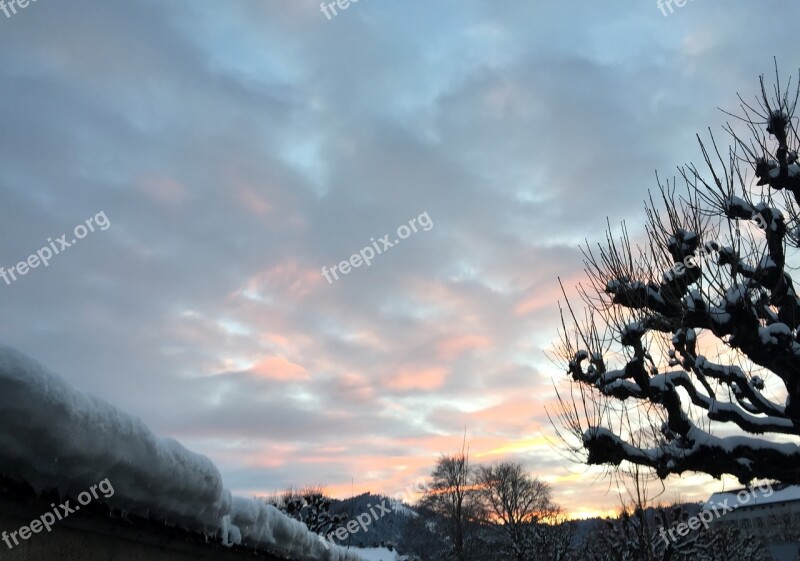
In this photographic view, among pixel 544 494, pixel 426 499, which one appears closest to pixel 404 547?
pixel 426 499

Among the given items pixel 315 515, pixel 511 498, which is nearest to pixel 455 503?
pixel 511 498

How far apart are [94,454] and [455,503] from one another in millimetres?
42477

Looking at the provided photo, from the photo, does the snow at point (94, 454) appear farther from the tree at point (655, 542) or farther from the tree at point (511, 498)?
the tree at point (511, 498)

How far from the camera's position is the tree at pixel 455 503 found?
133 ft

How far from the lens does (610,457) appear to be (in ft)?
26.2

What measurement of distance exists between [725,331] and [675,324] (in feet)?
2.40

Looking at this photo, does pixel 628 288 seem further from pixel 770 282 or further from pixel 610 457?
pixel 610 457

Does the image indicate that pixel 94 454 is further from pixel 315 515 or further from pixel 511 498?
pixel 511 498

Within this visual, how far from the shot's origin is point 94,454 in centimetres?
262

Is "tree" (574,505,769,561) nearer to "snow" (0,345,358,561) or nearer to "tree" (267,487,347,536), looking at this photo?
"tree" (267,487,347,536)

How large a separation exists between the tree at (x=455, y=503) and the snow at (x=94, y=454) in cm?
3953

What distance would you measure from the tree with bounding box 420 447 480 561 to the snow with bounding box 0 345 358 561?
39534mm

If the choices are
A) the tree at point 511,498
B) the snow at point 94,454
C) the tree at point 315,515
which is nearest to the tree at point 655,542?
the tree at point 511,498

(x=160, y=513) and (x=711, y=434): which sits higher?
(x=711, y=434)
